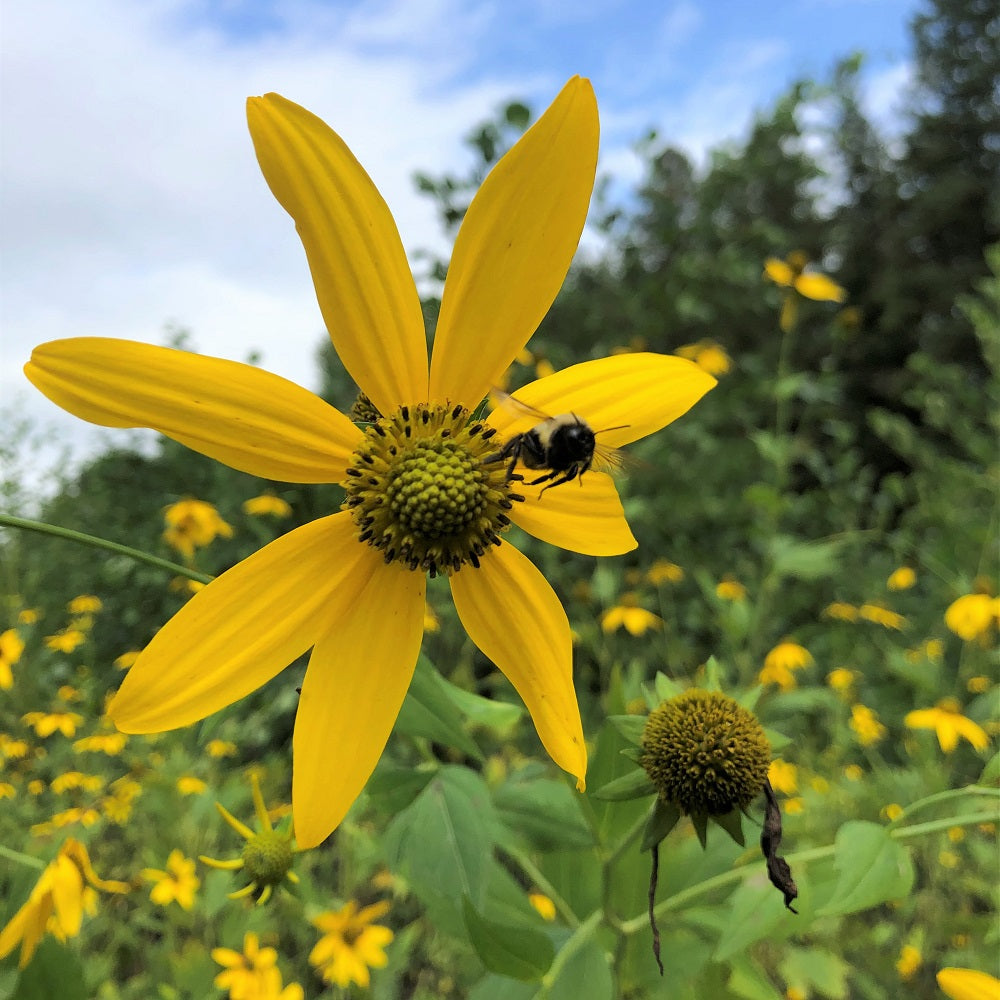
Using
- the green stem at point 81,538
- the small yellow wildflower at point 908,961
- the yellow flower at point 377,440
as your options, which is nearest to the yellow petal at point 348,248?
the yellow flower at point 377,440

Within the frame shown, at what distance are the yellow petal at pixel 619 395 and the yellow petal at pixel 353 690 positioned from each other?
0.23 m

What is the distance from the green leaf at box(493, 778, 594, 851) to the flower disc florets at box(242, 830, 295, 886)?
0.28 metres

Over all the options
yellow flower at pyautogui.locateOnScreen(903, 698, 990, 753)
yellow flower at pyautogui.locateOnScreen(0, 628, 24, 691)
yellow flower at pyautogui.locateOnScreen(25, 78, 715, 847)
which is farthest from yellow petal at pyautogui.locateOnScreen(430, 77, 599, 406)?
yellow flower at pyautogui.locateOnScreen(903, 698, 990, 753)

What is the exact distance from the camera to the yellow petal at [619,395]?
79cm

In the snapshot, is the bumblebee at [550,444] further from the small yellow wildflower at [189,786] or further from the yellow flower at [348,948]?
the small yellow wildflower at [189,786]

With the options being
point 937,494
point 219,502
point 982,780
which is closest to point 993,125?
point 937,494

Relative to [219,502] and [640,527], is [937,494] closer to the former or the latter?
[640,527]

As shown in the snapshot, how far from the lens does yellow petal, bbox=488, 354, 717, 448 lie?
2.60 feet

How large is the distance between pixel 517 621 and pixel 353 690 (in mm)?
187

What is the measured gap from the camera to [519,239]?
28.4 inches

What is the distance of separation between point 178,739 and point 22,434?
132 centimetres

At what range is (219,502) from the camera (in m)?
3.83

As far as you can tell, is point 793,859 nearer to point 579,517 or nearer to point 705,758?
point 705,758

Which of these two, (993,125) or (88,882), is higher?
(993,125)
